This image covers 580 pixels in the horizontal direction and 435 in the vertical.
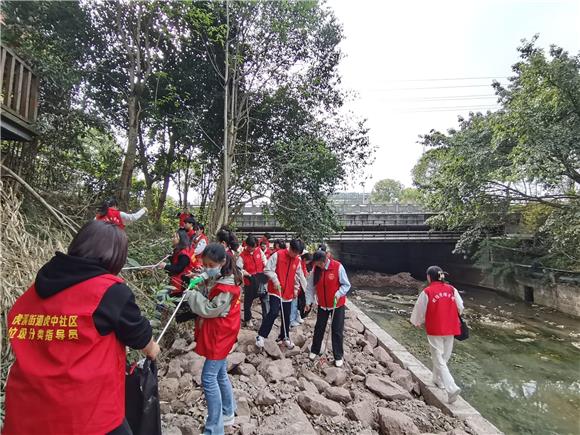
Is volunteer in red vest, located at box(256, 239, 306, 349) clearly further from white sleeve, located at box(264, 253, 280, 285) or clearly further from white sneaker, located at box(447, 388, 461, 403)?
white sneaker, located at box(447, 388, 461, 403)

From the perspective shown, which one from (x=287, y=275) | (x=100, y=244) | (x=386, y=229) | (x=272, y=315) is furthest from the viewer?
(x=386, y=229)

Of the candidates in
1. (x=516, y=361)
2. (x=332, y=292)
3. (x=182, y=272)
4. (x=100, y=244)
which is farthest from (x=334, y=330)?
(x=516, y=361)

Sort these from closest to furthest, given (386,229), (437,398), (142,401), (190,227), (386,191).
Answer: (142,401) < (437,398) < (190,227) < (386,229) < (386,191)

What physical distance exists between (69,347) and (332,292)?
3737mm

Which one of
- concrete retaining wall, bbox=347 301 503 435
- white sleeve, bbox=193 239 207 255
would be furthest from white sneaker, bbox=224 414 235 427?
concrete retaining wall, bbox=347 301 503 435

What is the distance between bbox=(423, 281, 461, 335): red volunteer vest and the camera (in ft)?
14.6

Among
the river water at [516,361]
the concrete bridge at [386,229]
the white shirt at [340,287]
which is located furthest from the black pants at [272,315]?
the concrete bridge at [386,229]

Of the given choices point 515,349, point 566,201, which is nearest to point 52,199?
point 515,349

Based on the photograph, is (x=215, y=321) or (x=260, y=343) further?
(x=260, y=343)

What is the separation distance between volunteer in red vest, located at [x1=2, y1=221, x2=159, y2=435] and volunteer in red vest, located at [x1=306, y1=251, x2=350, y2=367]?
11.4 feet

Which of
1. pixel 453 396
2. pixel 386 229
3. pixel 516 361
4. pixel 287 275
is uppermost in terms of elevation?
pixel 386 229

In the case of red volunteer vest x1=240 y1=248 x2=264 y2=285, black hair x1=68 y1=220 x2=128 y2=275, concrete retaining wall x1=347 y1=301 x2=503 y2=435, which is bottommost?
concrete retaining wall x1=347 y1=301 x2=503 y2=435

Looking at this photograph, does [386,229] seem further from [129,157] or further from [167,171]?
[129,157]

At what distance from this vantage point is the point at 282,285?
17.2 ft
